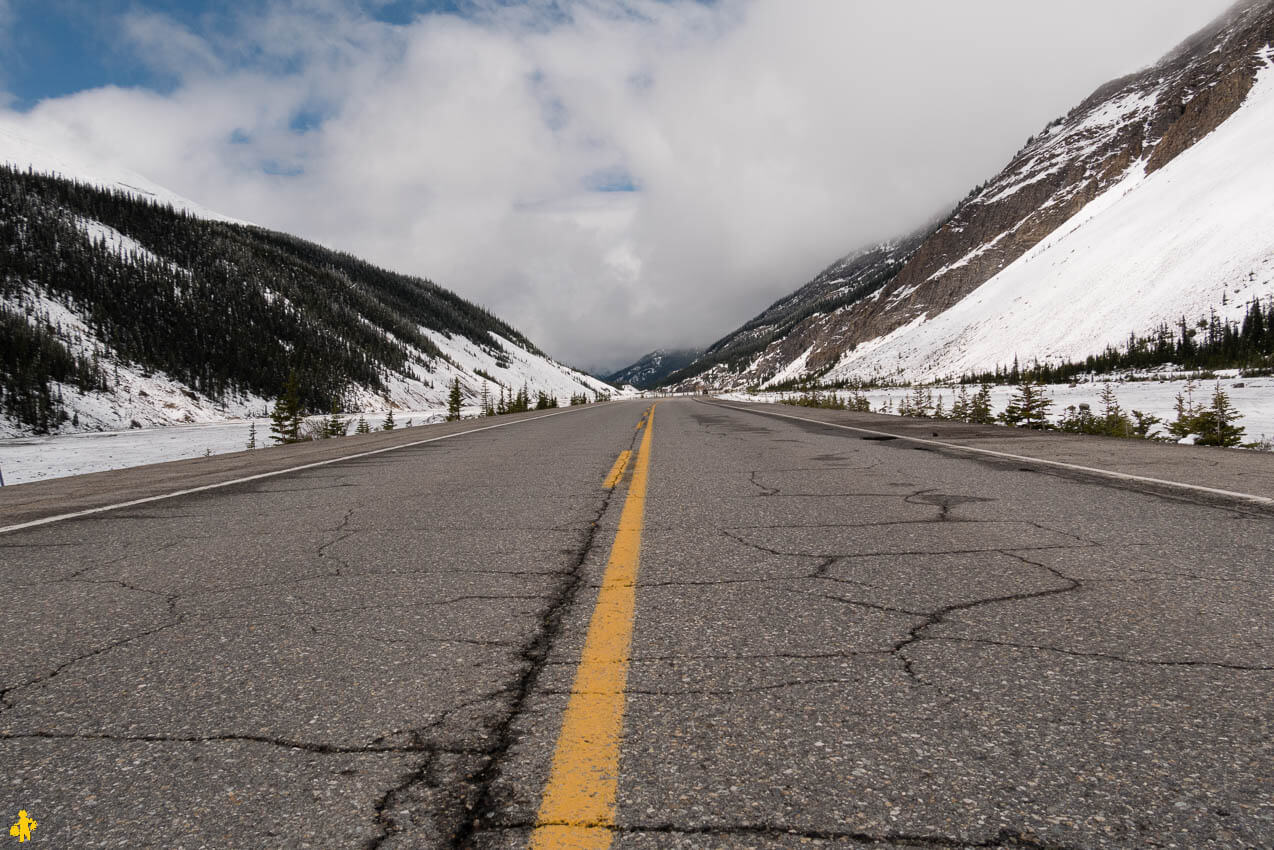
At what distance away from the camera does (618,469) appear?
28.2 ft

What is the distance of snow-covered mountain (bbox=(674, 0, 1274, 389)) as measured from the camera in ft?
276

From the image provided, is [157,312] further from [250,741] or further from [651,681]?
[651,681]

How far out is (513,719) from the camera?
2055 mm

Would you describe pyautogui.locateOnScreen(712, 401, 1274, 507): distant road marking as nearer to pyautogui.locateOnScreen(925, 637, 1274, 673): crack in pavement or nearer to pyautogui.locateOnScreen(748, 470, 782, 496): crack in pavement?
pyautogui.locateOnScreen(748, 470, 782, 496): crack in pavement

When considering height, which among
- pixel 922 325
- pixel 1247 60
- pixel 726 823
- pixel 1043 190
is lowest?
pixel 726 823

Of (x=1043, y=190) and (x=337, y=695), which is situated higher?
(x=1043, y=190)

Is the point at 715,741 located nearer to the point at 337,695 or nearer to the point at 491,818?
the point at 491,818

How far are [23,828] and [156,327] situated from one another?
10961 centimetres

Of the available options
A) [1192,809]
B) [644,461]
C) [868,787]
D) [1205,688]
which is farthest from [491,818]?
[644,461]

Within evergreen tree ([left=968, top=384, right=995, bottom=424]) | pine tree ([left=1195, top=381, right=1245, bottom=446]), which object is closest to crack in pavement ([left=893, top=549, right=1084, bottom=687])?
pine tree ([left=1195, top=381, right=1245, bottom=446])

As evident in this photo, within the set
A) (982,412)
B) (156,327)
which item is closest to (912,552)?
(982,412)

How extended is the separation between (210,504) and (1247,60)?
178 m

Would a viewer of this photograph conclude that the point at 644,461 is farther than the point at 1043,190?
No

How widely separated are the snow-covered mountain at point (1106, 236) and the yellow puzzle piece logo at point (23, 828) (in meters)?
97.7
